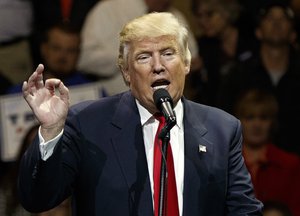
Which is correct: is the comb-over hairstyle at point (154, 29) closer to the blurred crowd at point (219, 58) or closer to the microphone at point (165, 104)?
the microphone at point (165, 104)

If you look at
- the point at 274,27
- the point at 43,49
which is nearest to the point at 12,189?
the point at 43,49

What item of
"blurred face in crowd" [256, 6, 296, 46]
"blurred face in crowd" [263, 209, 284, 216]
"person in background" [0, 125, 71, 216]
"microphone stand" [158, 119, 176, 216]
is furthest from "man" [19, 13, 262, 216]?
"blurred face in crowd" [256, 6, 296, 46]

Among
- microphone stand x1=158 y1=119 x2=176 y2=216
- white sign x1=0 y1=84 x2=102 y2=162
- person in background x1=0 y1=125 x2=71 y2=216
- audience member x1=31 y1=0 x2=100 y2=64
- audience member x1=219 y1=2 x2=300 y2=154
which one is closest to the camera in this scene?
microphone stand x1=158 y1=119 x2=176 y2=216

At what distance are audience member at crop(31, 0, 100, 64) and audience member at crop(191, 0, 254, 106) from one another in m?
0.67

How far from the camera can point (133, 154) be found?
2.65 metres

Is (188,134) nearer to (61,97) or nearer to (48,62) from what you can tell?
(61,97)

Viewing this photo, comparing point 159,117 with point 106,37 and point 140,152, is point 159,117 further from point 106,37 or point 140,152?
point 106,37

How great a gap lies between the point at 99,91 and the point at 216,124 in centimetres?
214

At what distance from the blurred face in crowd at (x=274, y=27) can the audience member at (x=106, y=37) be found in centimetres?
64

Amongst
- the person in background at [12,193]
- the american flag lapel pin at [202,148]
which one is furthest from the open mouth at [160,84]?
the person in background at [12,193]

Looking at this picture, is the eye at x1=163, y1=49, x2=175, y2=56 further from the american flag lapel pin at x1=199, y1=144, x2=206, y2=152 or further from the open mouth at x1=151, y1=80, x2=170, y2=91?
the american flag lapel pin at x1=199, y1=144, x2=206, y2=152

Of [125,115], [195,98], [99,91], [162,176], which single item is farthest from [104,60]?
[162,176]

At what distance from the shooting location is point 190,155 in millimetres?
2662

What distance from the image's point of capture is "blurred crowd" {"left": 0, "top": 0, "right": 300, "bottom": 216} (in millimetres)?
4758
